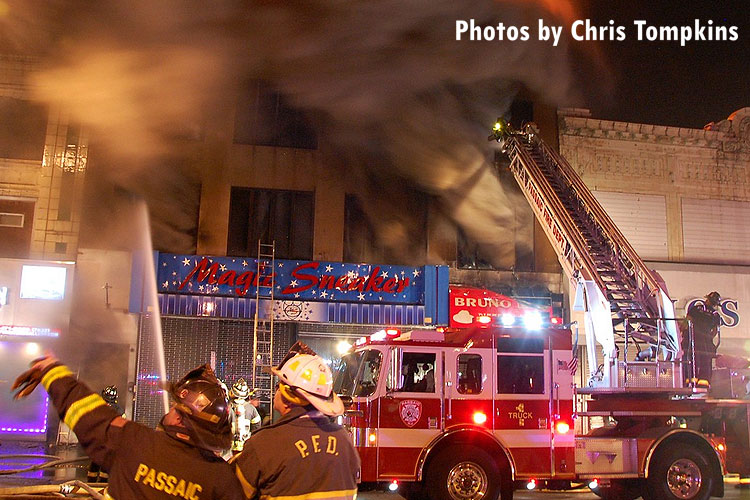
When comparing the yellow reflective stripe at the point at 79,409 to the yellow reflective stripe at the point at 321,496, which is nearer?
the yellow reflective stripe at the point at 79,409

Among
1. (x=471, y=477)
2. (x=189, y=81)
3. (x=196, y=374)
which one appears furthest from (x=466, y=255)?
(x=196, y=374)

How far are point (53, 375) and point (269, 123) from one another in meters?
13.8

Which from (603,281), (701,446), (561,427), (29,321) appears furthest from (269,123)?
(701,446)

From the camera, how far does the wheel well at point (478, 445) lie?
25.2 feet

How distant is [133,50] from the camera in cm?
970

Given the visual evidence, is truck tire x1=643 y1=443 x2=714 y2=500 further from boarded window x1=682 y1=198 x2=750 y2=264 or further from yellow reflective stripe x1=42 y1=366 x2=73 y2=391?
boarded window x1=682 y1=198 x2=750 y2=264

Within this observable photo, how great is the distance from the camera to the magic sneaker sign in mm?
13906

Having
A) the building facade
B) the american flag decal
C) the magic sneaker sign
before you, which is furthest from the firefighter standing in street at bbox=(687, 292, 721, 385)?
the magic sneaker sign

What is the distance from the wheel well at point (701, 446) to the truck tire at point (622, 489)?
1.73ft

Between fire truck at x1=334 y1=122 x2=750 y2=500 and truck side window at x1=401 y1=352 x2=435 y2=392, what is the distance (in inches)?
0.5

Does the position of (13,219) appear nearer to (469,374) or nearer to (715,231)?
(469,374)

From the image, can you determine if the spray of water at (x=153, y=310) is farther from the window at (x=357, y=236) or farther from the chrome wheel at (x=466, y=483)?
the chrome wheel at (x=466, y=483)

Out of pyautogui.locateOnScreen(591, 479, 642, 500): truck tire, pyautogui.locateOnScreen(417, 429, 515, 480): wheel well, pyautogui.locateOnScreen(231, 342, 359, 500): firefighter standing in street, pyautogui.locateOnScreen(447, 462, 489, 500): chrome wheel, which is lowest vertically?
pyautogui.locateOnScreen(591, 479, 642, 500): truck tire

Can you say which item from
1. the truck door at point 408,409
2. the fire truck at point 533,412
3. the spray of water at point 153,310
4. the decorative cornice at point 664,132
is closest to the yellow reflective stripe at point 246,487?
the fire truck at point 533,412
